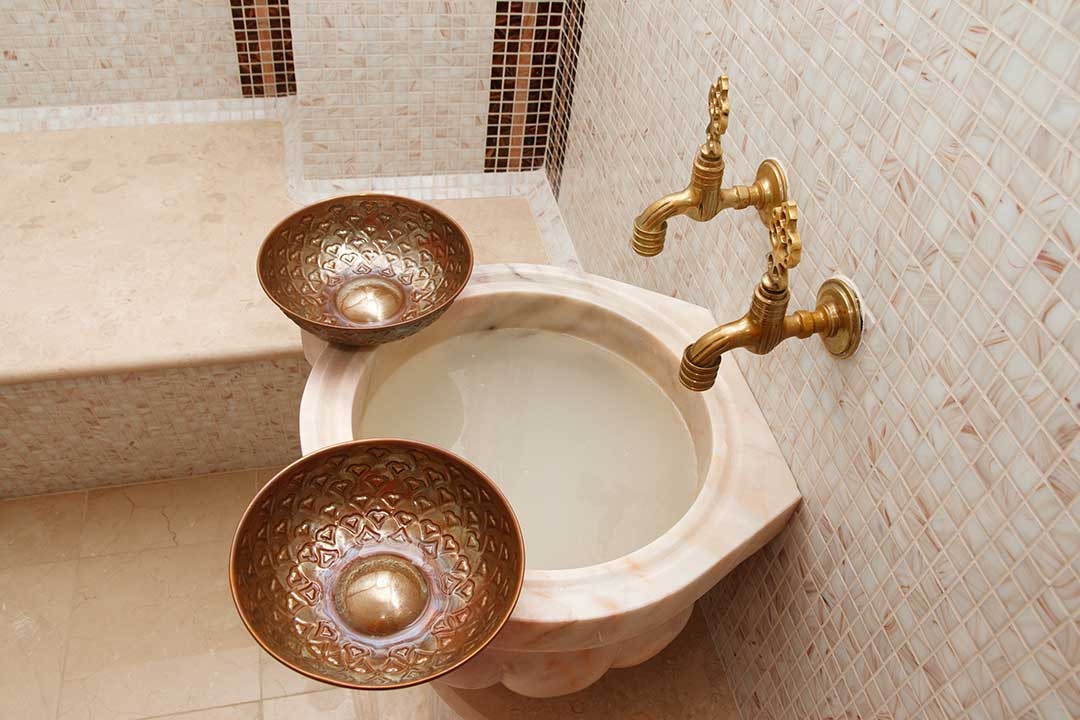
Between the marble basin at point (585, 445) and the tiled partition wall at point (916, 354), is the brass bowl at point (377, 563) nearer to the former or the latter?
the marble basin at point (585, 445)

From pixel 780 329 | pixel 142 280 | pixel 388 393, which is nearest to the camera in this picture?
pixel 780 329

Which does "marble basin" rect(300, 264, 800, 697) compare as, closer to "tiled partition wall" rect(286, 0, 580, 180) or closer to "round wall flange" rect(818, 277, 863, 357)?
"round wall flange" rect(818, 277, 863, 357)

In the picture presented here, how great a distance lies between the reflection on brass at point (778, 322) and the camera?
897mm

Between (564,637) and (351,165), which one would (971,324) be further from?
(351,165)

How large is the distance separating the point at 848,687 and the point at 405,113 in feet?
4.79

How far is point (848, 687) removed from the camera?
3.34 feet

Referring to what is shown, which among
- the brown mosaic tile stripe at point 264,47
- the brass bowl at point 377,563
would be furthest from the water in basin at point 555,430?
the brown mosaic tile stripe at point 264,47

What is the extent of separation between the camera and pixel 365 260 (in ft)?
4.42

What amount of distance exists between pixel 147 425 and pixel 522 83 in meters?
1.05

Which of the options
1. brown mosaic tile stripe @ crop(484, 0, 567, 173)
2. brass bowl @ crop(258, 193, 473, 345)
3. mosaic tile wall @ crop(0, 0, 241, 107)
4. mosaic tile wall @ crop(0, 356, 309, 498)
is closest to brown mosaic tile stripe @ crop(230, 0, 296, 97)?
mosaic tile wall @ crop(0, 0, 241, 107)

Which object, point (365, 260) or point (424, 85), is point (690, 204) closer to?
point (365, 260)

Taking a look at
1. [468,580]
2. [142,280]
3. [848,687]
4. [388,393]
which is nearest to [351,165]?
[142,280]

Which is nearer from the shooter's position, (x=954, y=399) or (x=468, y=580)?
(x=954, y=399)

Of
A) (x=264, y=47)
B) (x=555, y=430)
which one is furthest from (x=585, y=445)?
(x=264, y=47)
